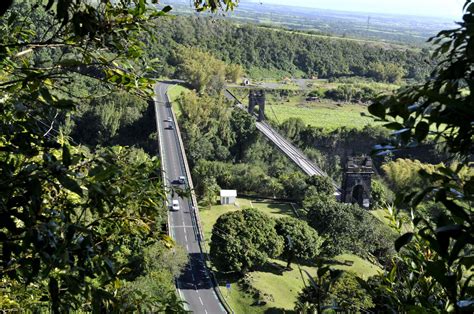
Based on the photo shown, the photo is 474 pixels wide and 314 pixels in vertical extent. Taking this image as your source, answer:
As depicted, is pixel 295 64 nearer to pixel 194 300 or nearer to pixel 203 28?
pixel 203 28

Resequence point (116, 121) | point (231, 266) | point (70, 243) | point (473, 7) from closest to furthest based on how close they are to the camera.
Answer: point (473, 7), point (70, 243), point (231, 266), point (116, 121)

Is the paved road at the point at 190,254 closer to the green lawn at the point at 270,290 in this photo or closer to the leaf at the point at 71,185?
the green lawn at the point at 270,290

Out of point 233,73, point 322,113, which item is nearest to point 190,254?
point 322,113

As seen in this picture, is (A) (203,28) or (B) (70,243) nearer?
(B) (70,243)

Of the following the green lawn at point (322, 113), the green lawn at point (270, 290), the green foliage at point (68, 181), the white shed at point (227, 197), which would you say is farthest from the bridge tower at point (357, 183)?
the green foliage at point (68, 181)

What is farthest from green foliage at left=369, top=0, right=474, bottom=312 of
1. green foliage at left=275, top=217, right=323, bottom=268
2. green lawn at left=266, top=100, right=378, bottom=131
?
green lawn at left=266, top=100, right=378, bottom=131

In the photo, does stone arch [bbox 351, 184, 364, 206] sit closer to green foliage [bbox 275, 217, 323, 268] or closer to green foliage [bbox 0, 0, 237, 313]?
green foliage [bbox 275, 217, 323, 268]

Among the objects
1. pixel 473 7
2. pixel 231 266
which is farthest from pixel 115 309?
pixel 231 266
